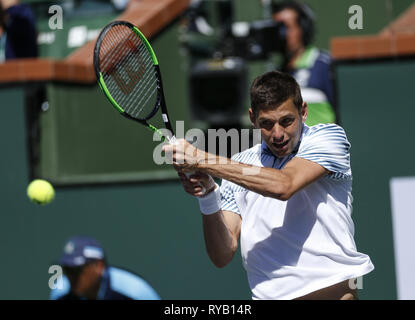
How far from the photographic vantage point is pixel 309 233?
10.4 ft

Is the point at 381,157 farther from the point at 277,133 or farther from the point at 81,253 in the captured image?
the point at 277,133

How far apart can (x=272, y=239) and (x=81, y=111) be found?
3.79 m

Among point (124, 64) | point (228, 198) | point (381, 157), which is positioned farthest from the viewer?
point (381, 157)

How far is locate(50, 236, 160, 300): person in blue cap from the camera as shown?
4.89 meters

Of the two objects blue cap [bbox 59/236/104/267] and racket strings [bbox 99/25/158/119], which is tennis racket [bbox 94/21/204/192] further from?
blue cap [bbox 59/236/104/267]

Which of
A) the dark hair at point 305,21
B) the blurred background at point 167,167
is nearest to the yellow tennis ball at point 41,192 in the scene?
the blurred background at point 167,167

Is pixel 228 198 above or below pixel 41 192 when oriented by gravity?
below

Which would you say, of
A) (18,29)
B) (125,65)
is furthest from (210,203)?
(18,29)

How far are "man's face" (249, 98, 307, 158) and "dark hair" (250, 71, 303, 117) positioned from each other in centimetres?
2

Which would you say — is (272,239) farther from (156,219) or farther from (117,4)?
(117,4)

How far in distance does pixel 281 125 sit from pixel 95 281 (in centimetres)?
219

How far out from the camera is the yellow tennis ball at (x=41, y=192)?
608 centimetres

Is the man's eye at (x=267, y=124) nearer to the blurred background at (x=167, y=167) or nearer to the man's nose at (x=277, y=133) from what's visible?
the man's nose at (x=277, y=133)

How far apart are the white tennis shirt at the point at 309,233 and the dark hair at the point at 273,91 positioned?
8.0 inches
